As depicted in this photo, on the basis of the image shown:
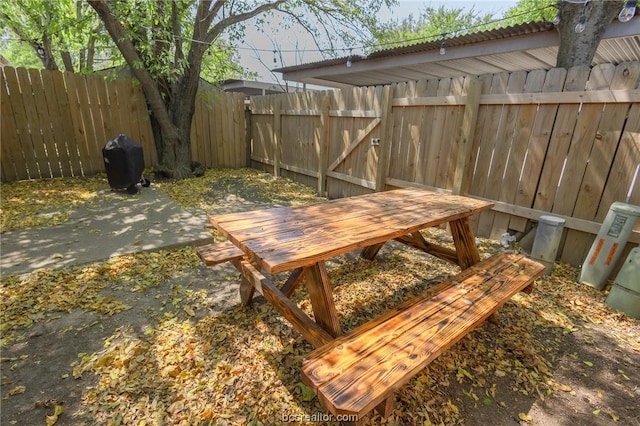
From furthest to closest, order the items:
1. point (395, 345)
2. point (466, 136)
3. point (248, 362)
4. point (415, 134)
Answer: point (415, 134)
point (466, 136)
point (248, 362)
point (395, 345)

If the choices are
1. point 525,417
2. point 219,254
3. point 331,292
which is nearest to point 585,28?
point 525,417

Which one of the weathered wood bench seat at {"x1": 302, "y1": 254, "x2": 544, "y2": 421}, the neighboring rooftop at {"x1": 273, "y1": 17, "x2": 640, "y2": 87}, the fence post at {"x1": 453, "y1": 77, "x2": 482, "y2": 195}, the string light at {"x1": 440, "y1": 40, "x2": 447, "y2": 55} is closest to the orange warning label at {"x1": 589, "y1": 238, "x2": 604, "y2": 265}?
the weathered wood bench seat at {"x1": 302, "y1": 254, "x2": 544, "y2": 421}

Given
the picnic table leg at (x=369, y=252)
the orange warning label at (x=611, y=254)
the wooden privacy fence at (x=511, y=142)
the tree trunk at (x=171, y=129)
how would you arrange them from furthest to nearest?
the tree trunk at (x=171, y=129)
the picnic table leg at (x=369, y=252)
the wooden privacy fence at (x=511, y=142)
the orange warning label at (x=611, y=254)

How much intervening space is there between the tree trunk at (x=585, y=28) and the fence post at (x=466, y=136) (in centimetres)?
130

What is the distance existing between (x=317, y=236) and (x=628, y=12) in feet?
17.3

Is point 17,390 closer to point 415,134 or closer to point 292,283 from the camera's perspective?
point 292,283

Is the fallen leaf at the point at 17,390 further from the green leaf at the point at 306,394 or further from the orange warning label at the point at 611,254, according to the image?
the orange warning label at the point at 611,254

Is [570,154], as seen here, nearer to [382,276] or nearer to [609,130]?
[609,130]

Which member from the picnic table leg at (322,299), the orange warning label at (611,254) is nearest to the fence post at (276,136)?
the picnic table leg at (322,299)

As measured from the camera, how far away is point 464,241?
2729 mm

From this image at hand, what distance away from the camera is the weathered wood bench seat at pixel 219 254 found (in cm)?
214

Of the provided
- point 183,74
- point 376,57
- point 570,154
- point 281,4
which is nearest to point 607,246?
point 570,154

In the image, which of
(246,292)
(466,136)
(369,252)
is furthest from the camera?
(466,136)

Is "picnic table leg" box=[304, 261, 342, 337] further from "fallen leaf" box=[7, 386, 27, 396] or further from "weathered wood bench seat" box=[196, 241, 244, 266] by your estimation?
"fallen leaf" box=[7, 386, 27, 396]
